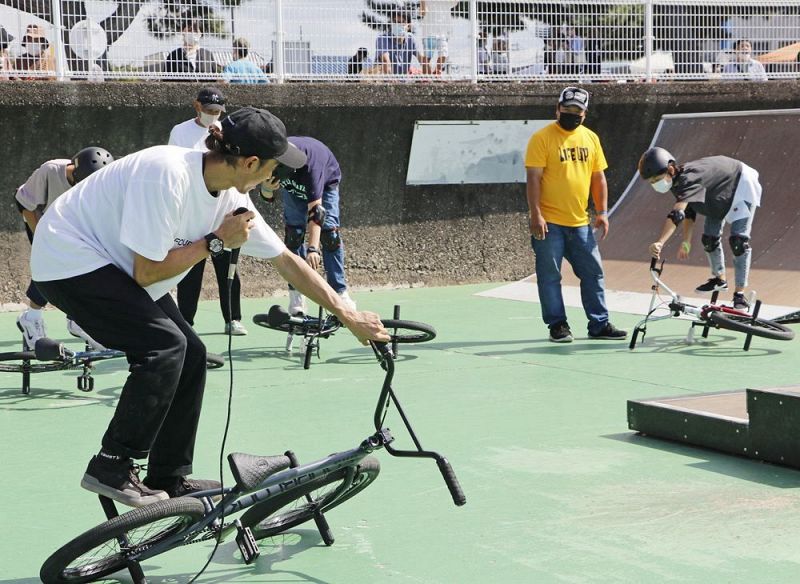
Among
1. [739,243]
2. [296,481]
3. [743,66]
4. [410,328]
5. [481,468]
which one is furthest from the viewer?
[743,66]

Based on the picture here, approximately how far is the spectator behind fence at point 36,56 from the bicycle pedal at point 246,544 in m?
9.25

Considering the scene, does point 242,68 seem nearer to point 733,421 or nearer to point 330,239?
point 330,239

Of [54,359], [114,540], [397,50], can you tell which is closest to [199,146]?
[54,359]

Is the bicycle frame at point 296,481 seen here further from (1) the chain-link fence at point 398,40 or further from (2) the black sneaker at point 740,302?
(1) the chain-link fence at point 398,40

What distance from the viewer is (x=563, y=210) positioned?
33.0 feet

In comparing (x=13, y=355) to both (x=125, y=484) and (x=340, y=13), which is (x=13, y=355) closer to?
(x=125, y=484)

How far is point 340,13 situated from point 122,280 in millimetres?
9994

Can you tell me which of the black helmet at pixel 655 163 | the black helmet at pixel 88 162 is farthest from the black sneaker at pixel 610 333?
the black helmet at pixel 88 162

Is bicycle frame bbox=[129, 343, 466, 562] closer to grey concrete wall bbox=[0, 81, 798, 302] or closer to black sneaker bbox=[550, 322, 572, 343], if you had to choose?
black sneaker bbox=[550, 322, 572, 343]

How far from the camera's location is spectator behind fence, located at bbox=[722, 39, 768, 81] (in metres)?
16.1

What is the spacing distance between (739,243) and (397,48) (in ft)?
17.9

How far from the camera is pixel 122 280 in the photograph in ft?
13.5

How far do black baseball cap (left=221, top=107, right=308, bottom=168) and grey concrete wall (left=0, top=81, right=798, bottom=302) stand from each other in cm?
902

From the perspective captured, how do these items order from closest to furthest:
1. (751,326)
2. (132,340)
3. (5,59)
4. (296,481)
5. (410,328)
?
(132,340) → (296,481) → (410,328) → (751,326) → (5,59)
